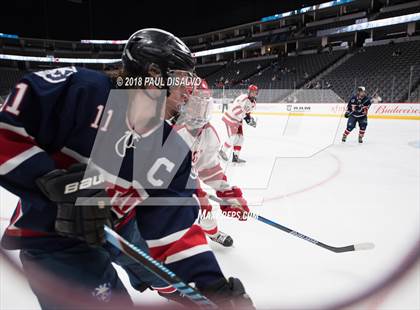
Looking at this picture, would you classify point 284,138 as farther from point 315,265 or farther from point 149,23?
point 149,23

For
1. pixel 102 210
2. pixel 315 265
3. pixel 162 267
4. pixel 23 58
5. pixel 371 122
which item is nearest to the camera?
pixel 102 210

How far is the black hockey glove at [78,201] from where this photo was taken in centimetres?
63

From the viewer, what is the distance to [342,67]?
13570 millimetres

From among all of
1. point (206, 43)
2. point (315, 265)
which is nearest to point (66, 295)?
point (315, 265)

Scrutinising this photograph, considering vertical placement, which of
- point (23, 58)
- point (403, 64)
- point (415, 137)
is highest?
point (23, 58)

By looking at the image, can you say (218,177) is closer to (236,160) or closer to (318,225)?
(318,225)

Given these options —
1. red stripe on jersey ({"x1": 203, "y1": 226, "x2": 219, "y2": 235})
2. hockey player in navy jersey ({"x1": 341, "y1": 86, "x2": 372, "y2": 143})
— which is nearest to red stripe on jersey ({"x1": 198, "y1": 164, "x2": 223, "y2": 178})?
red stripe on jersey ({"x1": 203, "y1": 226, "x2": 219, "y2": 235})

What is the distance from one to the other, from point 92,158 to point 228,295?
49 cm

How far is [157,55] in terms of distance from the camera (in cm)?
83

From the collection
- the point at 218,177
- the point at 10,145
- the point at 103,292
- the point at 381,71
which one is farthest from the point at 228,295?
the point at 381,71

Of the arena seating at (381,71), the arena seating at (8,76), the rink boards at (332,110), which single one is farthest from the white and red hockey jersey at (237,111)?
the arena seating at (8,76)

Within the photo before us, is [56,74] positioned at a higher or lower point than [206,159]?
higher

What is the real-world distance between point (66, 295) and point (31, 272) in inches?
4.6

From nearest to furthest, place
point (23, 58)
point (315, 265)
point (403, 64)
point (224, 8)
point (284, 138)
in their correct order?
point (315, 265), point (284, 138), point (403, 64), point (224, 8), point (23, 58)
